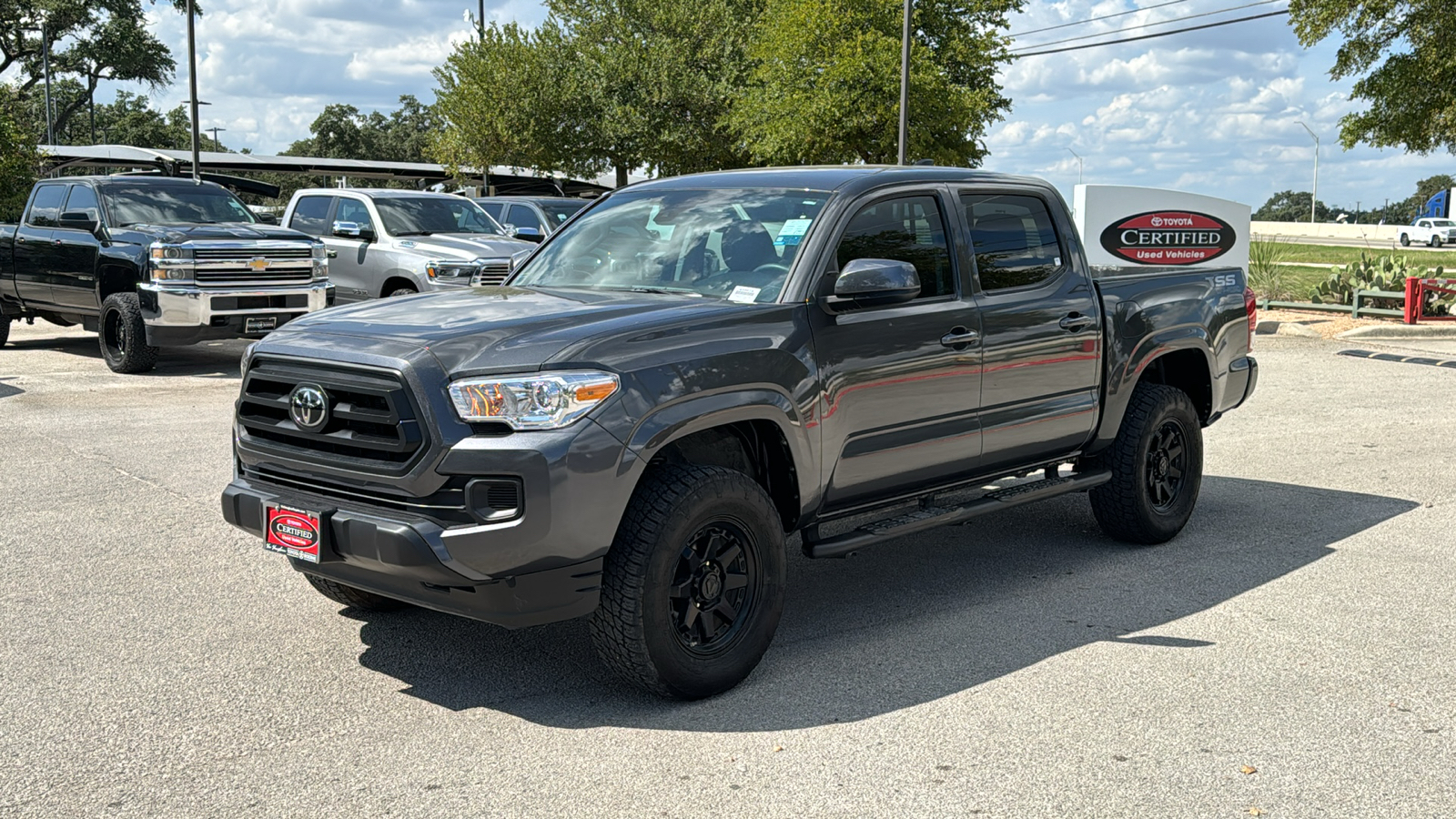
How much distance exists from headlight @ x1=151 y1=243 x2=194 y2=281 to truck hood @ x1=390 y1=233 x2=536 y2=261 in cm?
234

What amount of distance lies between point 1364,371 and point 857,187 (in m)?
11.3

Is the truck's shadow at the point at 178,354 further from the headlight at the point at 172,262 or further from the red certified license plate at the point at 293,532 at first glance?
the red certified license plate at the point at 293,532

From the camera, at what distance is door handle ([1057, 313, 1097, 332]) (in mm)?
6301

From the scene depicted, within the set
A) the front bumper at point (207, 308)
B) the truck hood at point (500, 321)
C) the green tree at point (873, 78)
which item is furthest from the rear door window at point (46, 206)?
the green tree at point (873, 78)

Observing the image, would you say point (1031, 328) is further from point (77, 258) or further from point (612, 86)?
point (612, 86)

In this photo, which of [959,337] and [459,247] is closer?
[959,337]

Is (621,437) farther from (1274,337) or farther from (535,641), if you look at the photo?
(1274,337)

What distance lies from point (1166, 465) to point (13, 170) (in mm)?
26160

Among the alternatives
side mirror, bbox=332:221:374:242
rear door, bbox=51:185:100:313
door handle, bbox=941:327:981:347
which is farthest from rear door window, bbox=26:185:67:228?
door handle, bbox=941:327:981:347

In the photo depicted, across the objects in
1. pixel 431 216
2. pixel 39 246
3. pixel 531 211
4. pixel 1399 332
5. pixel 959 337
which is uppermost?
pixel 531 211

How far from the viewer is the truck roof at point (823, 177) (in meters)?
5.59

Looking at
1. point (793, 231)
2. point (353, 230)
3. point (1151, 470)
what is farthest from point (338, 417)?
point (353, 230)

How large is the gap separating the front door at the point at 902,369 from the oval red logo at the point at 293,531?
192cm

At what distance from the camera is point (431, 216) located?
1569 centimetres
